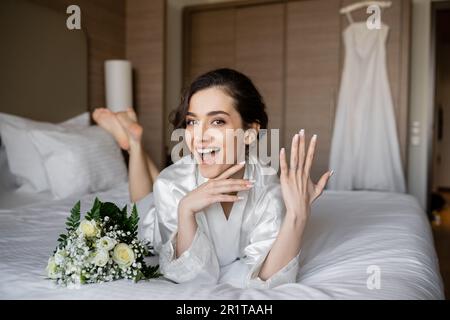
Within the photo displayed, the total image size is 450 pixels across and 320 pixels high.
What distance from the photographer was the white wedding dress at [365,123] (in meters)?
3.51

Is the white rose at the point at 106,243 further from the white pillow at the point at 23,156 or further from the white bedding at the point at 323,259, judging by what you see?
the white pillow at the point at 23,156

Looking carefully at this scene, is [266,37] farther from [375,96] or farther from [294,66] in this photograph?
[375,96]

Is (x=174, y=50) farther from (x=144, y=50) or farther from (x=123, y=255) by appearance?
(x=123, y=255)

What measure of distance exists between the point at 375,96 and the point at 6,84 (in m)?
2.85

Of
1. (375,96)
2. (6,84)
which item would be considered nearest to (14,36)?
(6,84)

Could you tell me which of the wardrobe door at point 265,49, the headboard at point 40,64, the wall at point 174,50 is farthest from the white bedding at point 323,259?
the wall at point 174,50

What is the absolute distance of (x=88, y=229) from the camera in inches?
→ 39.0

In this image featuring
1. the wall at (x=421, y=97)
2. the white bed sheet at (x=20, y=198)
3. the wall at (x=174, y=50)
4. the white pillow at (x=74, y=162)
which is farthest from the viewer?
the wall at (x=174, y=50)

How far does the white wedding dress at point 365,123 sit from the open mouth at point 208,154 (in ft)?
8.74

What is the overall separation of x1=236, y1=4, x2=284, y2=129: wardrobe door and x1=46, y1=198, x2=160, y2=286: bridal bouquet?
307cm

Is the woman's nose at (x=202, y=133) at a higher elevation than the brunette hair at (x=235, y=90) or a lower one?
lower

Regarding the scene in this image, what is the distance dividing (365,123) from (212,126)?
2.74 meters

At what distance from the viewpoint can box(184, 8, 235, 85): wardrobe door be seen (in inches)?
164

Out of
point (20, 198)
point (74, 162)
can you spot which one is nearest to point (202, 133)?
point (74, 162)
